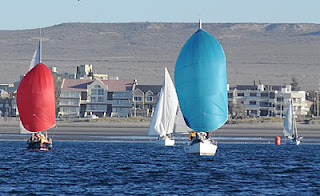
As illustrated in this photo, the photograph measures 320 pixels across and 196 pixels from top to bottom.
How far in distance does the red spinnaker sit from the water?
2269 mm

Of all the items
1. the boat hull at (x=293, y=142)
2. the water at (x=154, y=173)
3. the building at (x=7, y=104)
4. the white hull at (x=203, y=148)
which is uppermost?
the building at (x=7, y=104)

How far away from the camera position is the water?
35.2 m

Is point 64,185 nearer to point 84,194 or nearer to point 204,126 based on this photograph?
point 84,194

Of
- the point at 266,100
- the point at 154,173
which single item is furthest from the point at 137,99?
the point at 154,173

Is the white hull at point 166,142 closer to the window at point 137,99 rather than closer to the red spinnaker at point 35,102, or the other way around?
the red spinnaker at point 35,102

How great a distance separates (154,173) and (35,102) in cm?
1817

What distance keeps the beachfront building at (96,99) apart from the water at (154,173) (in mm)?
79117

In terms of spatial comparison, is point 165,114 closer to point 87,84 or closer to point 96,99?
point 96,99

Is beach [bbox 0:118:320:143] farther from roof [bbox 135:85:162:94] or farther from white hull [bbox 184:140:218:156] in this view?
roof [bbox 135:85:162:94]

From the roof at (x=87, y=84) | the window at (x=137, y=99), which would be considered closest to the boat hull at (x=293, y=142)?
the window at (x=137, y=99)

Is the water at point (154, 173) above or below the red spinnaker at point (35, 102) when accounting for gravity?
below

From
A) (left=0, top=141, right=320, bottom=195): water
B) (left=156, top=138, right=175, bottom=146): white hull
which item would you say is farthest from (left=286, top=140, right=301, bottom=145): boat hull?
(left=0, top=141, right=320, bottom=195): water

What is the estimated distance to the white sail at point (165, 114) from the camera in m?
74.2

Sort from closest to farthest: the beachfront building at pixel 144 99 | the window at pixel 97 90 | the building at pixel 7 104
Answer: the beachfront building at pixel 144 99 → the window at pixel 97 90 → the building at pixel 7 104
